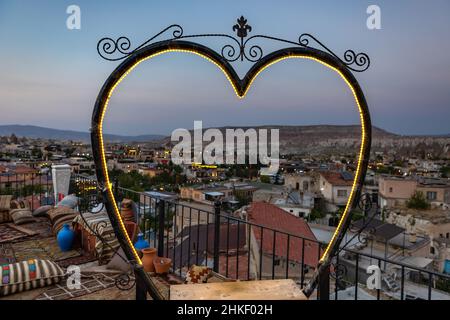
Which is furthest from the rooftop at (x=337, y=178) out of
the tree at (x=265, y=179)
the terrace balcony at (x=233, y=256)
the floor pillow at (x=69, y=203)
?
the floor pillow at (x=69, y=203)

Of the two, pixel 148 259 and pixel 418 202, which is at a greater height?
pixel 148 259

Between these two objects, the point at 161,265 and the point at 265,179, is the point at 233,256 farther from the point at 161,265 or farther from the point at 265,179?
the point at 265,179

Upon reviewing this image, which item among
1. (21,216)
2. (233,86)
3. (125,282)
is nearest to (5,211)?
(21,216)

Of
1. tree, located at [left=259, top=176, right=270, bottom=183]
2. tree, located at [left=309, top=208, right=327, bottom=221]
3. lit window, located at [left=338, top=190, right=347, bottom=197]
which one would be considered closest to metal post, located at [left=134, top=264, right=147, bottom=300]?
tree, located at [left=309, top=208, right=327, bottom=221]

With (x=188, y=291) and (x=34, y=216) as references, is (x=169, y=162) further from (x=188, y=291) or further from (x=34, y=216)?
(x=188, y=291)

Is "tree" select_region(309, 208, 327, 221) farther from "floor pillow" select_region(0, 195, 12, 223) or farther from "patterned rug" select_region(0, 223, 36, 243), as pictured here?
"patterned rug" select_region(0, 223, 36, 243)

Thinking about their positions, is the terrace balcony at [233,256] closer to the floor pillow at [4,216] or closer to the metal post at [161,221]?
the metal post at [161,221]
